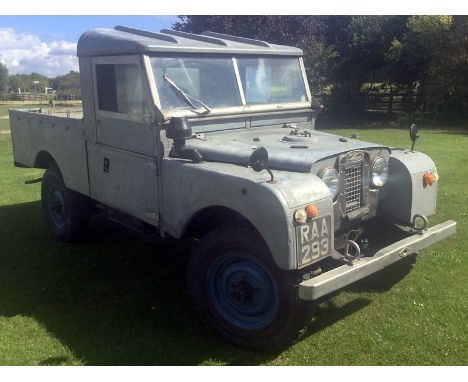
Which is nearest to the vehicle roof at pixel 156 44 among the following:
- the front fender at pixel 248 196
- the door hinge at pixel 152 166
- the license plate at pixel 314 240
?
the door hinge at pixel 152 166

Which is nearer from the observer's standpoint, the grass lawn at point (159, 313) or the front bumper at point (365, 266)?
the front bumper at point (365, 266)

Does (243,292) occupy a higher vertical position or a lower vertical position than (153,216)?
lower

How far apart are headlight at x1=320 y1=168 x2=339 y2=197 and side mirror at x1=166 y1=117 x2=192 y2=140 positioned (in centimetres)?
104

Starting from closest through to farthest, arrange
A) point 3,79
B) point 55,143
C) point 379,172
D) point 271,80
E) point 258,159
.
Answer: point 258,159 → point 379,172 → point 271,80 → point 55,143 → point 3,79

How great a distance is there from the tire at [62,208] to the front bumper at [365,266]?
339cm

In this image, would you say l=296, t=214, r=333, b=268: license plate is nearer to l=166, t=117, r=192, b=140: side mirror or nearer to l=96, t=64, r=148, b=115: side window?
l=166, t=117, r=192, b=140: side mirror

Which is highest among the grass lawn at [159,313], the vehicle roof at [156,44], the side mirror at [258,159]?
the vehicle roof at [156,44]

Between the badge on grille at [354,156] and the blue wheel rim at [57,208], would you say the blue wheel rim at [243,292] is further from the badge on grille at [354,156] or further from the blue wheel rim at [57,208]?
the blue wheel rim at [57,208]

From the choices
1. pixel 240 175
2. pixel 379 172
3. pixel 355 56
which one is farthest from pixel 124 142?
pixel 355 56

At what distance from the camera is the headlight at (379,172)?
3988 mm

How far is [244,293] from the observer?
3568 millimetres

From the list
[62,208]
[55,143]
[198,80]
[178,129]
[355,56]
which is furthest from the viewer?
[355,56]

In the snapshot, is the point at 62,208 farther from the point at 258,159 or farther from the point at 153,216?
the point at 258,159

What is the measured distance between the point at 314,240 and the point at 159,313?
1.66m
